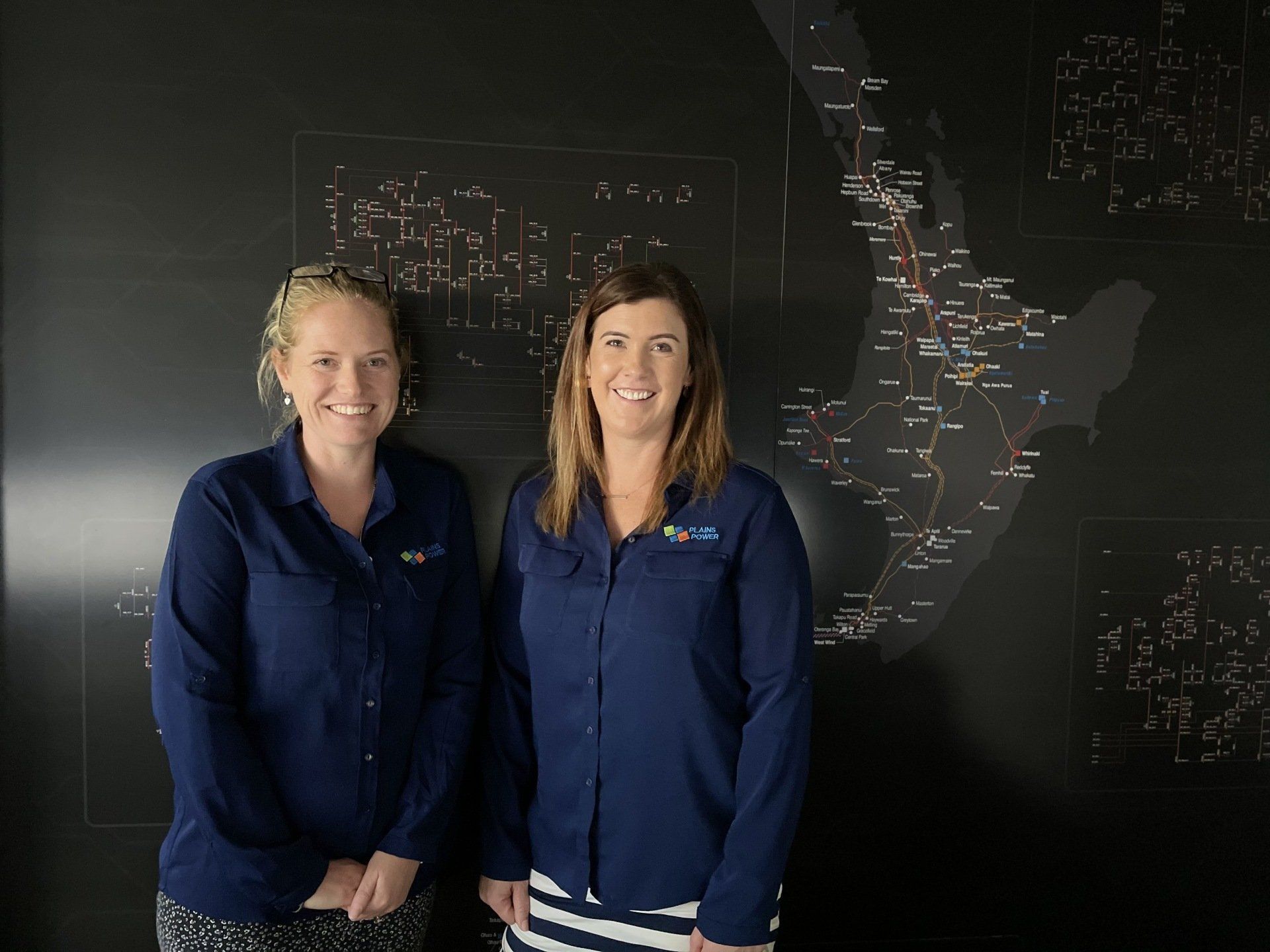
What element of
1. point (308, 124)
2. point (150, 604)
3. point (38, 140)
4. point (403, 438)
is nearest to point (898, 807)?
point (403, 438)

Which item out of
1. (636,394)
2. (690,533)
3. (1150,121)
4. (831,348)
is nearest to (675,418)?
(636,394)

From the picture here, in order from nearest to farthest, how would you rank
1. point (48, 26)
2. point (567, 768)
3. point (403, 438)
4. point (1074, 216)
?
point (567, 768) < point (48, 26) < point (403, 438) < point (1074, 216)

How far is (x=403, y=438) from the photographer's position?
2.08 metres

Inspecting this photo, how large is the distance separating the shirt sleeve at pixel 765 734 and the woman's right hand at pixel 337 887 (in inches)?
26.6

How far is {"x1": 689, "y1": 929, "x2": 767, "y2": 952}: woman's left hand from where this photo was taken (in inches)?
61.4

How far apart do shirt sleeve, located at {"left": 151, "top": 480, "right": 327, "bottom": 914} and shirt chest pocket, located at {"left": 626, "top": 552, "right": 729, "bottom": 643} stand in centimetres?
75

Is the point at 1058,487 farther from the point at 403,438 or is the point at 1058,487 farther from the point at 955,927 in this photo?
the point at 403,438

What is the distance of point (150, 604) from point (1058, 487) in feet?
7.79

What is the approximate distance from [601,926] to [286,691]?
77 cm

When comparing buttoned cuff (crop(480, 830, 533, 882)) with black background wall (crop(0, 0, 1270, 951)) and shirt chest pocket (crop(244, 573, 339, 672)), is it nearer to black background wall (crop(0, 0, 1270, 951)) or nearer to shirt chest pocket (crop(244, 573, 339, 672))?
black background wall (crop(0, 0, 1270, 951))

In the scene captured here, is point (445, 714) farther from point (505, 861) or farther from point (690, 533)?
point (690, 533)

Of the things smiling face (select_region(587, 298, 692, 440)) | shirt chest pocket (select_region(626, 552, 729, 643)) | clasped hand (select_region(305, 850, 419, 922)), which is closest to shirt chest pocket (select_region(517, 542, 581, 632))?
shirt chest pocket (select_region(626, 552, 729, 643))

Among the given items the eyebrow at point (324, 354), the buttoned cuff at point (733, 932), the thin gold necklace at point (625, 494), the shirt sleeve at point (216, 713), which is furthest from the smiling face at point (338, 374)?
the buttoned cuff at point (733, 932)

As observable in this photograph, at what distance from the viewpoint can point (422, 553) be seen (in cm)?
174
